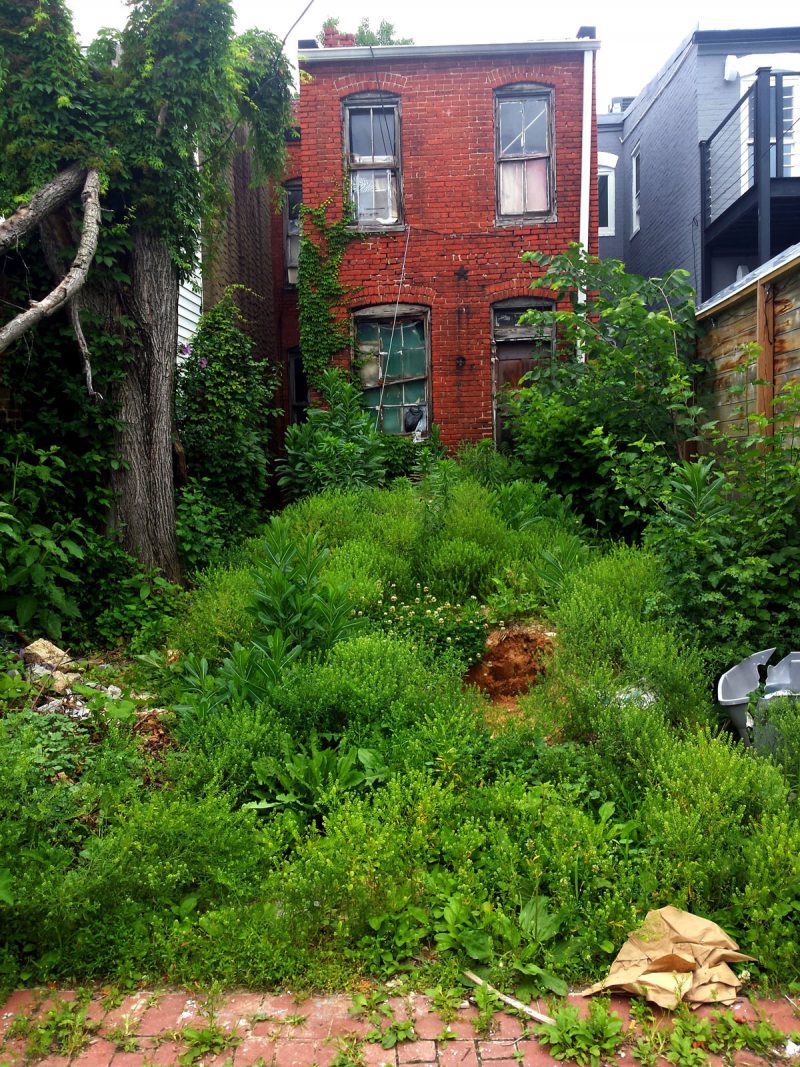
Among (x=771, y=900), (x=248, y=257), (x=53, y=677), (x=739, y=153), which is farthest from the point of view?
(x=248, y=257)

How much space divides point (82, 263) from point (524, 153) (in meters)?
8.25

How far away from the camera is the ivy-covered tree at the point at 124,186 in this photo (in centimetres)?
655

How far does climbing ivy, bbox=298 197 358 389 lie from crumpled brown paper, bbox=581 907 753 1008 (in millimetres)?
10310

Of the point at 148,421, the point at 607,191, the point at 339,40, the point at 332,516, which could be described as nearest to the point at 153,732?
the point at 332,516

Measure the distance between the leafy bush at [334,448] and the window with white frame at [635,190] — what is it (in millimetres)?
8678

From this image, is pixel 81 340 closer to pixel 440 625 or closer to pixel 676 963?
pixel 440 625

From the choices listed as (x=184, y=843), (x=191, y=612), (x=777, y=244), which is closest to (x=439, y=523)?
Result: (x=191, y=612)

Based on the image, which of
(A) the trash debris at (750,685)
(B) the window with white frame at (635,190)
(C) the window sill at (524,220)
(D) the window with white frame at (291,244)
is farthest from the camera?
(D) the window with white frame at (291,244)

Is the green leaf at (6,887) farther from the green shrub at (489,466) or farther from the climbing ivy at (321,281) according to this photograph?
the climbing ivy at (321,281)

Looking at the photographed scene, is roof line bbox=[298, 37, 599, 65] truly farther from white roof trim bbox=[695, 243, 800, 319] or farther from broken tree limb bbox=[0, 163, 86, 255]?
broken tree limb bbox=[0, 163, 86, 255]

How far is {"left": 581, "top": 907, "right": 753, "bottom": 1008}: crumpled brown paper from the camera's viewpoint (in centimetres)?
282

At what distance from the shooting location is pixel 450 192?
12.4m

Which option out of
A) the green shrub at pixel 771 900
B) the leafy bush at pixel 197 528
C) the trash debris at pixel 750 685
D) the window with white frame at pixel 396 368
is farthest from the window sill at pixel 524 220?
the green shrub at pixel 771 900

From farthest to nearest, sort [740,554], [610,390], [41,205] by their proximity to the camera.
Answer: [610,390]
[41,205]
[740,554]
